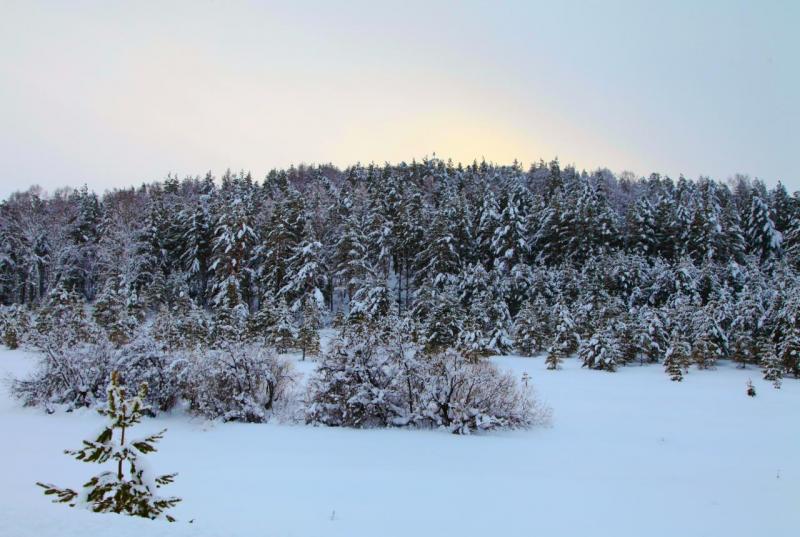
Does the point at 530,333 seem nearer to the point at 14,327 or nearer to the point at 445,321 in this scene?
the point at 445,321

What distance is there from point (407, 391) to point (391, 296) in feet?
77.8

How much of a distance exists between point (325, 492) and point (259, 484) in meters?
1.38

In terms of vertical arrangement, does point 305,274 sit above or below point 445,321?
above

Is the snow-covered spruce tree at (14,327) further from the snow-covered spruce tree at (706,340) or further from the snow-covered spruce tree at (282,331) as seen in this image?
the snow-covered spruce tree at (706,340)

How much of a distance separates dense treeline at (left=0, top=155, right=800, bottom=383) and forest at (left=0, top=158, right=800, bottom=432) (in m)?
0.19

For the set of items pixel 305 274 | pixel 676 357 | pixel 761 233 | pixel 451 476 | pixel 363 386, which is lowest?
pixel 451 476

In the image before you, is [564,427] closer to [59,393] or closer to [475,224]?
[59,393]

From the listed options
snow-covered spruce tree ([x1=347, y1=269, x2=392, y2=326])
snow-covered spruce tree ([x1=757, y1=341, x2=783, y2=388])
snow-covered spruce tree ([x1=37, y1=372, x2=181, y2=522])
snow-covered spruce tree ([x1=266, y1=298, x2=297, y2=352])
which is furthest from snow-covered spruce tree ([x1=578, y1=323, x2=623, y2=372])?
snow-covered spruce tree ([x1=37, y1=372, x2=181, y2=522])

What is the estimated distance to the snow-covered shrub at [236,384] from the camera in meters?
15.0

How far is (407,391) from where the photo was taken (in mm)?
15359

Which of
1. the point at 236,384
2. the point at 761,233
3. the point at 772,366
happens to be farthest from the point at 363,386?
the point at 761,233

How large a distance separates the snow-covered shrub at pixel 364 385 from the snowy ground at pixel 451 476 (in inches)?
32.7

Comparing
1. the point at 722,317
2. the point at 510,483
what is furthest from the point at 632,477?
the point at 722,317

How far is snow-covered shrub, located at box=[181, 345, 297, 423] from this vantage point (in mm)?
14961
